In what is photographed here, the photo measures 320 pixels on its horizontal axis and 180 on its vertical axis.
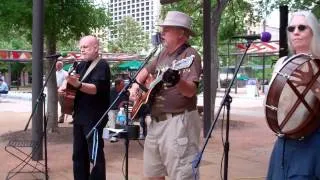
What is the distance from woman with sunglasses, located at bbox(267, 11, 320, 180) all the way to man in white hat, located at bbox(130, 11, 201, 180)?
3.26 ft

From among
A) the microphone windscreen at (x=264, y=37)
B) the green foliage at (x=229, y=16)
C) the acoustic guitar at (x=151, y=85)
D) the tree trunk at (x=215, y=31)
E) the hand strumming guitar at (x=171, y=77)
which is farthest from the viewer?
the green foliage at (x=229, y=16)

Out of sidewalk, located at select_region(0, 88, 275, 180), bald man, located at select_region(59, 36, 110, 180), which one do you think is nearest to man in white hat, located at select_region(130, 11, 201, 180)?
bald man, located at select_region(59, 36, 110, 180)

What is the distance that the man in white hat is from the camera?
4.12m

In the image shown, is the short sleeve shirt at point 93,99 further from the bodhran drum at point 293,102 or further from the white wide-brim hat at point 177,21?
the bodhran drum at point 293,102

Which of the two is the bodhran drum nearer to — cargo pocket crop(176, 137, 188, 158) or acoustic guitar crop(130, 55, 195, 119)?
acoustic guitar crop(130, 55, 195, 119)

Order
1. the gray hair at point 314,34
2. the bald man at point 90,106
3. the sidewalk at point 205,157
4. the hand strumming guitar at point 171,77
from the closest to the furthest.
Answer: the gray hair at point 314,34
the hand strumming guitar at point 171,77
the bald man at point 90,106
the sidewalk at point 205,157

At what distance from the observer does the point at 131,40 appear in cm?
4891

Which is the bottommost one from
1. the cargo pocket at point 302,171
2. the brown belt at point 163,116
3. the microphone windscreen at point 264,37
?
the cargo pocket at point 302,171

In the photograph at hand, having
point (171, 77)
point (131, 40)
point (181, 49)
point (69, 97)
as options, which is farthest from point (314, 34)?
point (131, 40)

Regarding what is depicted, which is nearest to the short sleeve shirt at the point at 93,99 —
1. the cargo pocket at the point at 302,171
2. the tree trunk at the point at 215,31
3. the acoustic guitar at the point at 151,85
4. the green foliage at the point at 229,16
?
the acoustic guitar at the point at 151,85

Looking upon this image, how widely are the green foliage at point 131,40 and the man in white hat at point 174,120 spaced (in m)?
43.5

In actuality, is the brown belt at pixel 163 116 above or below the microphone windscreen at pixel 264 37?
below

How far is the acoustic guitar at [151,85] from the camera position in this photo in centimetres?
375

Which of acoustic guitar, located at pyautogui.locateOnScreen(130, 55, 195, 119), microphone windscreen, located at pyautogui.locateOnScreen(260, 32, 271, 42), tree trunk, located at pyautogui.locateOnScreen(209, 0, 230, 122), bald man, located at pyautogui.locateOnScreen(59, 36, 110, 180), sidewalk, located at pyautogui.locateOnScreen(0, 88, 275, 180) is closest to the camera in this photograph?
acoustic guitar, located at pyautogui.locateOnScreen(130, 55, 195, 119)
